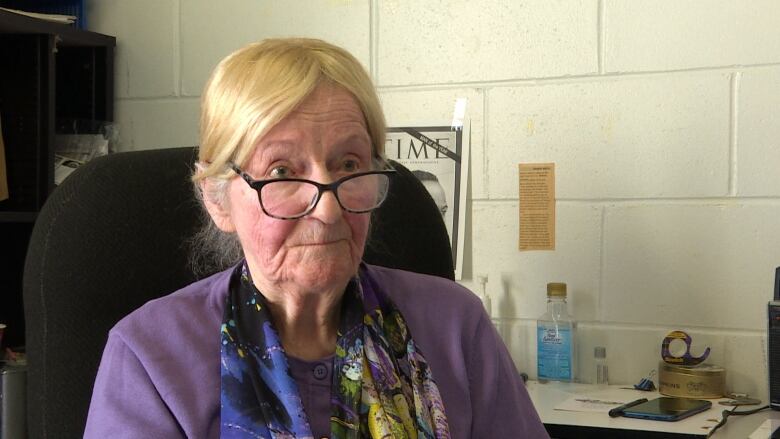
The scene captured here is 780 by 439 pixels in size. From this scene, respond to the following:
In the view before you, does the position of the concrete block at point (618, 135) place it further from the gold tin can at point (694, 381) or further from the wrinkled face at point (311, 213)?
the wrinkled face at point (311, 213)

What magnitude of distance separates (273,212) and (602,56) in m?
1.20

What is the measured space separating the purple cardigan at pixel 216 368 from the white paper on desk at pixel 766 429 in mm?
Answer: 452

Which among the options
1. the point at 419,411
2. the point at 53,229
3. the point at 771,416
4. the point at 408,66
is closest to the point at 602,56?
the point at 408,66

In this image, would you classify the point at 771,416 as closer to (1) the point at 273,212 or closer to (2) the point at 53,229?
(1) the point at 273,212

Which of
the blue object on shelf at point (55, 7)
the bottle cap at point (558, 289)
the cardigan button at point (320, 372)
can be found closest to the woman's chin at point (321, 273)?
the cardigan button at point (320, 372)

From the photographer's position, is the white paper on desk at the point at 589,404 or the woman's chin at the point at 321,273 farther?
the white paper on desk at the point at 589,404

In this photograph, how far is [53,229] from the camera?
3.91ft

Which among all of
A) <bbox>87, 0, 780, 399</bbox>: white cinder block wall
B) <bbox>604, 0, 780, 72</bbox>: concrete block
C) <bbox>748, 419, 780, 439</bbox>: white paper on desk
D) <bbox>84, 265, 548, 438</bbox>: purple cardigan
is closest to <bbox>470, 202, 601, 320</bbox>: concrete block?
<bbox>87, 0, 780, 399</bbox>: white cinder block wall

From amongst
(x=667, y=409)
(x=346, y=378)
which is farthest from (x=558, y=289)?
(x=346, y=378)

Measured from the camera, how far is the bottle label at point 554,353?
82.3 inches

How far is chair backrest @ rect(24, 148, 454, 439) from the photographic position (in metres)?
1.18

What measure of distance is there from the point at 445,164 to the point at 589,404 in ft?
2.23

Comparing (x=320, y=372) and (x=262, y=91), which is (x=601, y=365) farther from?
(x=262, y=91)

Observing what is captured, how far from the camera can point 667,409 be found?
1.74 meters
